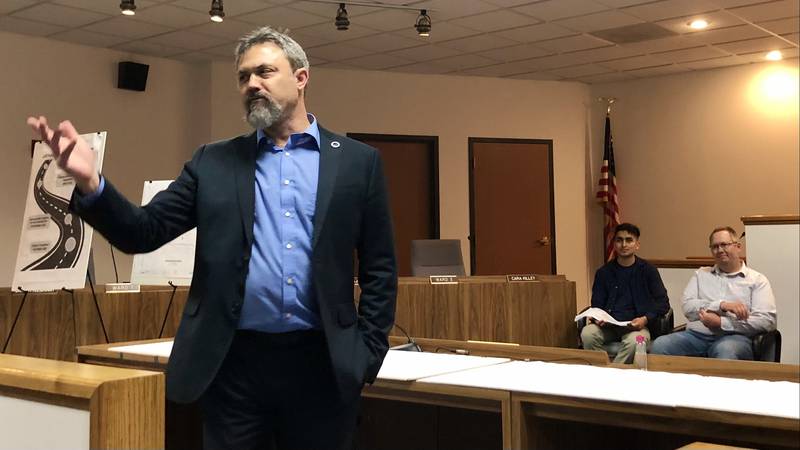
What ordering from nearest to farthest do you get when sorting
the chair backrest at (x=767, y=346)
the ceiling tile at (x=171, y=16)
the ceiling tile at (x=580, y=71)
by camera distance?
1. the chair backrest at (x=767, y=346)
2. the ceiling tile at (x=171, y=16)
3. the ceiling tile at (x=580, y=71)

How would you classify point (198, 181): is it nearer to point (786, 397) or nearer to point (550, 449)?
point (550, 449)

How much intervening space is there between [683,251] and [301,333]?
23.6 ft

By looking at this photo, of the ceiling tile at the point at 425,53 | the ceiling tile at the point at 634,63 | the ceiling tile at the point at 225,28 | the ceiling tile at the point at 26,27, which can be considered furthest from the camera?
the ceiling tile at the point at 634,63

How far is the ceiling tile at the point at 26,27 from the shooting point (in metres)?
6.02

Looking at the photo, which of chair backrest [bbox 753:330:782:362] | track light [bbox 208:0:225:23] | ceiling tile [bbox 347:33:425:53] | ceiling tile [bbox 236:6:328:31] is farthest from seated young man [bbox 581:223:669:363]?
track light [bbox 208:0:225:23]

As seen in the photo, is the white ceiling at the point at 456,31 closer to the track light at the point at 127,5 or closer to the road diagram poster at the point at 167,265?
the track light at the point at 127,5

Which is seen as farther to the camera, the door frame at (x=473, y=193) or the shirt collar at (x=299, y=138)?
the door frame at (x=473, y=193)

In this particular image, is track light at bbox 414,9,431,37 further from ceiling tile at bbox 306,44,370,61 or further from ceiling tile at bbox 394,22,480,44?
ceiling tile at bbox 306,44,370,61

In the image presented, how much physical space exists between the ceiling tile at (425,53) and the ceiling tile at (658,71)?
2.05 meters

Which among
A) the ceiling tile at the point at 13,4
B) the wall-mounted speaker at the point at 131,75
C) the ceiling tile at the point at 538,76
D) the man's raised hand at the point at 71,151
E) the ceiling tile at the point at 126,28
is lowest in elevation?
the man's raised hand at the point at 71,151

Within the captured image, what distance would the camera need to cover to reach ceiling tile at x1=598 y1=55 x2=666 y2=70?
760 cm

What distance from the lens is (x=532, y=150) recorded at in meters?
8.44

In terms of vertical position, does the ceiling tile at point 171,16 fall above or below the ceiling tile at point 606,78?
above

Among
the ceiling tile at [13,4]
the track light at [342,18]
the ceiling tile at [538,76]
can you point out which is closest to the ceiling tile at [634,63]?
the ceiling tile at [538,76]
